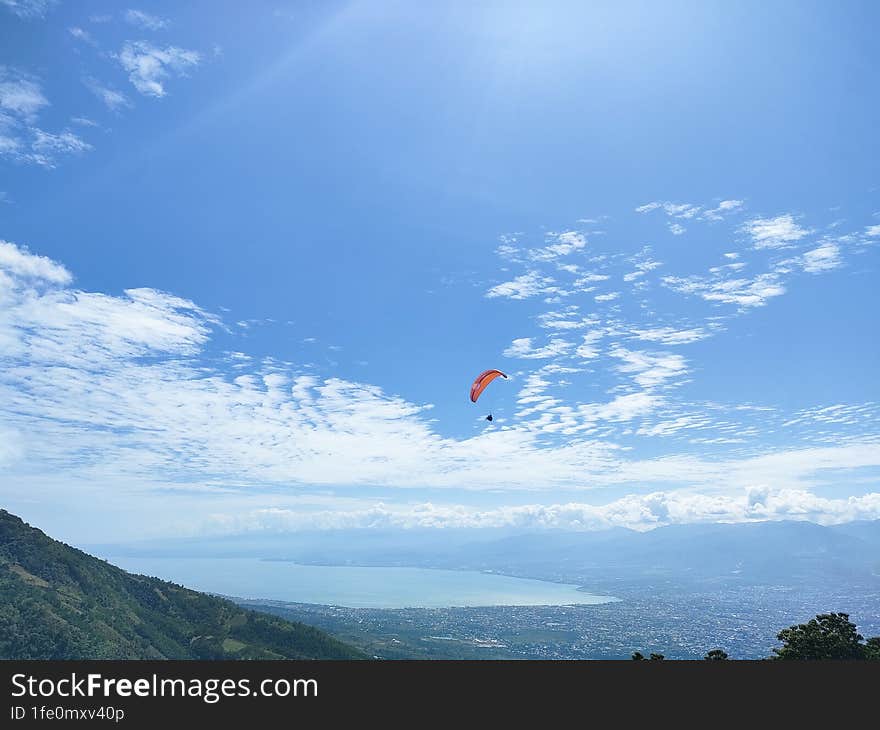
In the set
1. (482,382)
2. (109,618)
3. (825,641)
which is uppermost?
(482,382)

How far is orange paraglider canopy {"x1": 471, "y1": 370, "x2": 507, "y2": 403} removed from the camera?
4759 centimetres

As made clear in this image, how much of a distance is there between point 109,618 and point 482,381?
117041 mm

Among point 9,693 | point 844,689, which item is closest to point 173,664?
point 9,693

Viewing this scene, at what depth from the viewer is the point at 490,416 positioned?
4378 centimetres

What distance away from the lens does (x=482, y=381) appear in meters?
48.8

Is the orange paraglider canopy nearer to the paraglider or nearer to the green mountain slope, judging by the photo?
the paraglider

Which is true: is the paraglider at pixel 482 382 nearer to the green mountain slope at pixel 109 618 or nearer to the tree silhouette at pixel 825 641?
the tree silhouette at pixel 825 641

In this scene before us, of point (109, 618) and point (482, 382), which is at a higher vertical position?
point (482, 382)

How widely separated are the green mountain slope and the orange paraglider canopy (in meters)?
95.2

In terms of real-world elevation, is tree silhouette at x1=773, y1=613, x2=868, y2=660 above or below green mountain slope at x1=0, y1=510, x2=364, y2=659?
above

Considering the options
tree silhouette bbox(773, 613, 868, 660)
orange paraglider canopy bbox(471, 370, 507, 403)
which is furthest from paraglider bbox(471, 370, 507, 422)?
tree silhouette bbox(773, 613, 868, 660)

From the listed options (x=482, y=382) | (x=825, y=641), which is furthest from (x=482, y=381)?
(x=825, y=641)

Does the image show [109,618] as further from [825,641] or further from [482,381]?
[825,641]

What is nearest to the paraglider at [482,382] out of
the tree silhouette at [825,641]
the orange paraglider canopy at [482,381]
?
the orange paraglider canopy at [482,381]
